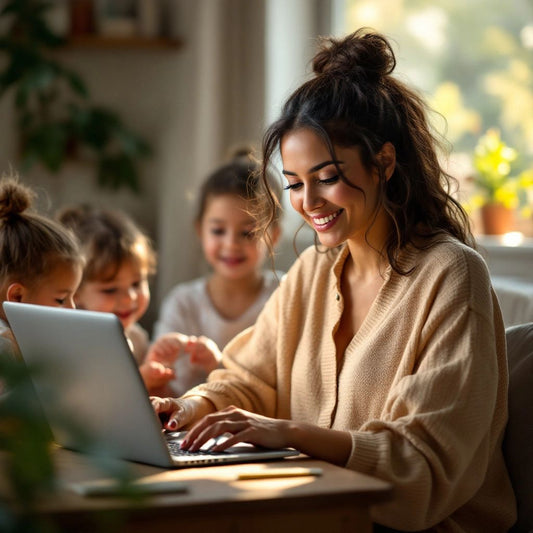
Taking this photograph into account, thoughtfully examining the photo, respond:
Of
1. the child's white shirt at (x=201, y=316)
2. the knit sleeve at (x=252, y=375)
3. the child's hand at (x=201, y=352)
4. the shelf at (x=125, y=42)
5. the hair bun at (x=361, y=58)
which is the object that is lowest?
the child's white shirt at (x=201, y=316)

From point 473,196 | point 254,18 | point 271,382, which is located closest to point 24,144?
point 254,18

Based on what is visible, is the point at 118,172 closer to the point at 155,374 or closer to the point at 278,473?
the point at 155,374

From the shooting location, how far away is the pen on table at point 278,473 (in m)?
1.29

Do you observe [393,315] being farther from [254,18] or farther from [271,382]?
[254,18]

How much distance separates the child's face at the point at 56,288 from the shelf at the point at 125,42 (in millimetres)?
1858

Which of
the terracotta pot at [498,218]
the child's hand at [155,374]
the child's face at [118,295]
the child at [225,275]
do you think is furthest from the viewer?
the terracotta pot at [498,218]

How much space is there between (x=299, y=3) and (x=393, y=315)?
7.27ft

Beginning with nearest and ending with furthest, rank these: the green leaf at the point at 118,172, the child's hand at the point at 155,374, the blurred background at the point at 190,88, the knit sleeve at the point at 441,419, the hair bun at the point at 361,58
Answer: the knit sleeve at the point at 441,419 → the hair bun at the point at 361,58 → the child's hand at the point at 155,374 → the blurred background at the point at 190,88 → the green leaf at the point at 118,172

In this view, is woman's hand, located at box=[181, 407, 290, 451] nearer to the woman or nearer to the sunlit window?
the woman

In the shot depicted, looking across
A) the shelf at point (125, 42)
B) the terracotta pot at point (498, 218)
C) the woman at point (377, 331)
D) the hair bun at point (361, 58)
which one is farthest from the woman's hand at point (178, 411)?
the shelf at point (125, 42)

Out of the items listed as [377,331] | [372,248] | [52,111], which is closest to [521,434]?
[377,331]

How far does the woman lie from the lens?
1475 millimetres

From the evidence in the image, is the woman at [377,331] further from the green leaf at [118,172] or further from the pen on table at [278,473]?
the green leaf at [118,172]

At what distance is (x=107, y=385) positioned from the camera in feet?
4.67
